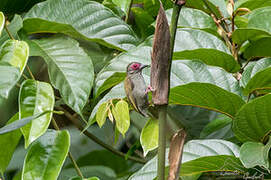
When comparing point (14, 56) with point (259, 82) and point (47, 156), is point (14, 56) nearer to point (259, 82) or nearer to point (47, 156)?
point (47, 156)

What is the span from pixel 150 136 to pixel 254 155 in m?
0.22

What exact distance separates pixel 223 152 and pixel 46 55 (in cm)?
44

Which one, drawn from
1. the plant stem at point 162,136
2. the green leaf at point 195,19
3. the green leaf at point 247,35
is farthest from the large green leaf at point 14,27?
the plant stem at point 162,136

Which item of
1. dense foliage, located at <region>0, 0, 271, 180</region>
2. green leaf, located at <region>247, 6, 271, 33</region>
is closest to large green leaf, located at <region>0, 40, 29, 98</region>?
dense foliage, located at <region>0, 0, 271, 180</region>

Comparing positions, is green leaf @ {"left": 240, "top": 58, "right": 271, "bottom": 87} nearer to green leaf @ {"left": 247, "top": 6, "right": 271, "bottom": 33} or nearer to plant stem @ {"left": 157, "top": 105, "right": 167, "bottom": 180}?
green leaf @ {"left": 247, "top": 6, "right": 271, "bottom": 33}

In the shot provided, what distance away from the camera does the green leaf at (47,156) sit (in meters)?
0.76

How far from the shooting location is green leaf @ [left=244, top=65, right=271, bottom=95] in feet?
2.92

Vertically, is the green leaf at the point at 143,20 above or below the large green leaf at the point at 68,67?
below

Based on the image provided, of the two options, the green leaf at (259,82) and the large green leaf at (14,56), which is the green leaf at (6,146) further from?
the green leaf at (259,82)

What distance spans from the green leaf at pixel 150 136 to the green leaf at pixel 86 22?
41 centimetres

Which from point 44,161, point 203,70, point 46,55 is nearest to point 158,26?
point 44,161

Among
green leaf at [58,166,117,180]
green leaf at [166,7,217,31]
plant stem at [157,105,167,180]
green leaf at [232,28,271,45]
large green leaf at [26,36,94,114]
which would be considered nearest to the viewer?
plant stem at [157,105,167,180]

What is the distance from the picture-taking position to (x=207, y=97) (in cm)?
90

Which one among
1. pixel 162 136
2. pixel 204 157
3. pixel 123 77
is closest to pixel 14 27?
pixel 123 77
